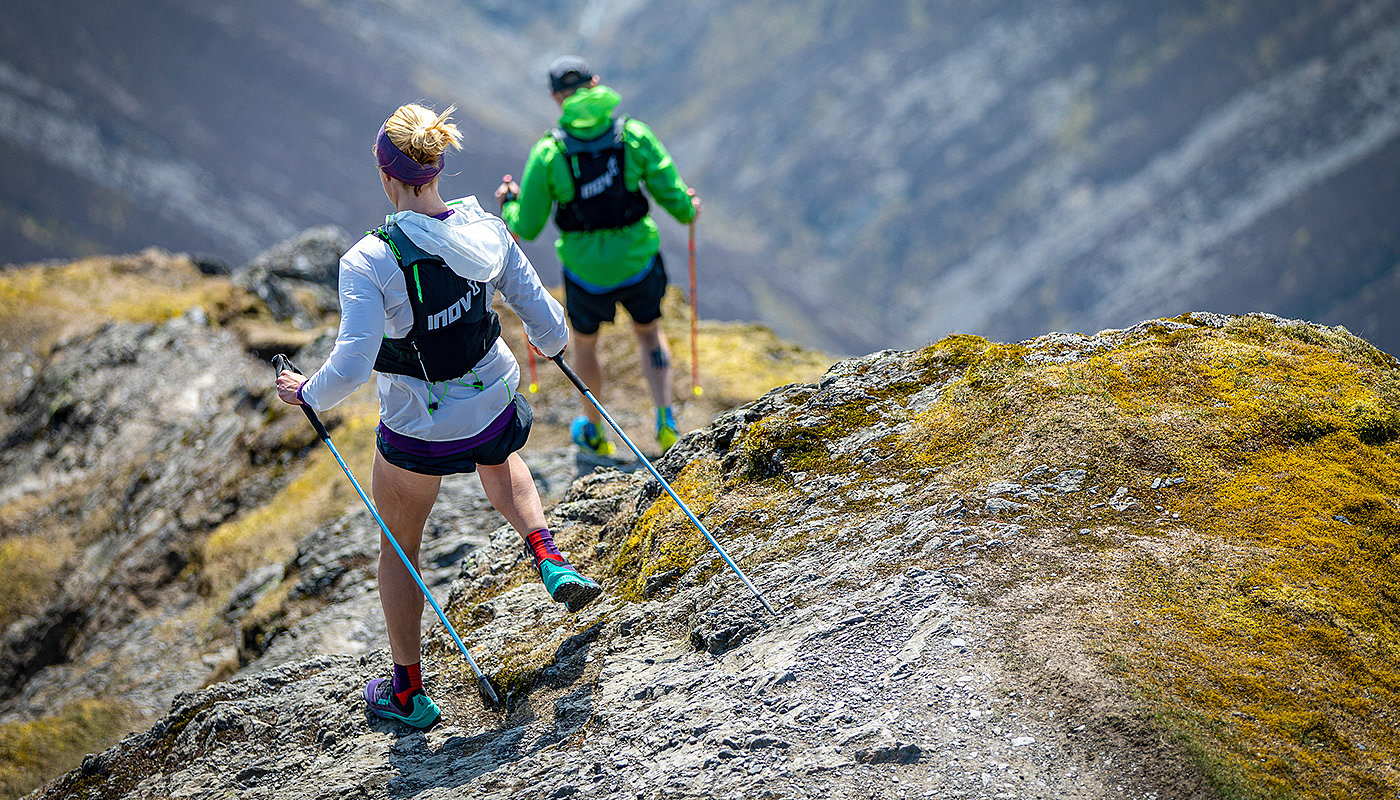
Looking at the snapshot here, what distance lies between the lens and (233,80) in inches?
3612

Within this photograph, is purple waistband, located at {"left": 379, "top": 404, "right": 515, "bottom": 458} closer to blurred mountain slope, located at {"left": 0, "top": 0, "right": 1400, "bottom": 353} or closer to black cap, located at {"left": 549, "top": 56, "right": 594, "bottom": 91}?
black cap, located at {"left": 549, "top": 56, "right": 594, "bottom": 91}

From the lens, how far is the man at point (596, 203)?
8547 mm

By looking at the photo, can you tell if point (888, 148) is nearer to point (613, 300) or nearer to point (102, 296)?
point (102, 296)

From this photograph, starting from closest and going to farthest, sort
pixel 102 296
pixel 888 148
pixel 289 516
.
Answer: pixel 289 516 < pixel 102 296 < pixel 888 148

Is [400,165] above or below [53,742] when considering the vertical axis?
above

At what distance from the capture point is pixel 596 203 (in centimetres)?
877

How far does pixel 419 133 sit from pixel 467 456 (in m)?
1.80

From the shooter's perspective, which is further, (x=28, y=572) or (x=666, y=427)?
(x=28, y=572)

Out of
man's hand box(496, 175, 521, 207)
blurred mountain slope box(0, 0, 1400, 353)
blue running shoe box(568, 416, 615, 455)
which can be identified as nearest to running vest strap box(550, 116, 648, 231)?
man's hand box(496, 175, 521, 207)

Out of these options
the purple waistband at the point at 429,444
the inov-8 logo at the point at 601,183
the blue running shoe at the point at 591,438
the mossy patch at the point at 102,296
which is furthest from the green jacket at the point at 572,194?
the mossy patch at the point at 102,296

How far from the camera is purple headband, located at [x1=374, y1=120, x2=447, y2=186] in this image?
14.9ft

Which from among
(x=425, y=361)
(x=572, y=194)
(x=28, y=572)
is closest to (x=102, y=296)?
(x=28, y=572)

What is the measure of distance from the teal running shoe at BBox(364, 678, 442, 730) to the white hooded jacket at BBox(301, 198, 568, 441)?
173 centimetres

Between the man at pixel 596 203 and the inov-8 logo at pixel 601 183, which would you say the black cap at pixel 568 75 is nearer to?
the man at pixel 596 203
